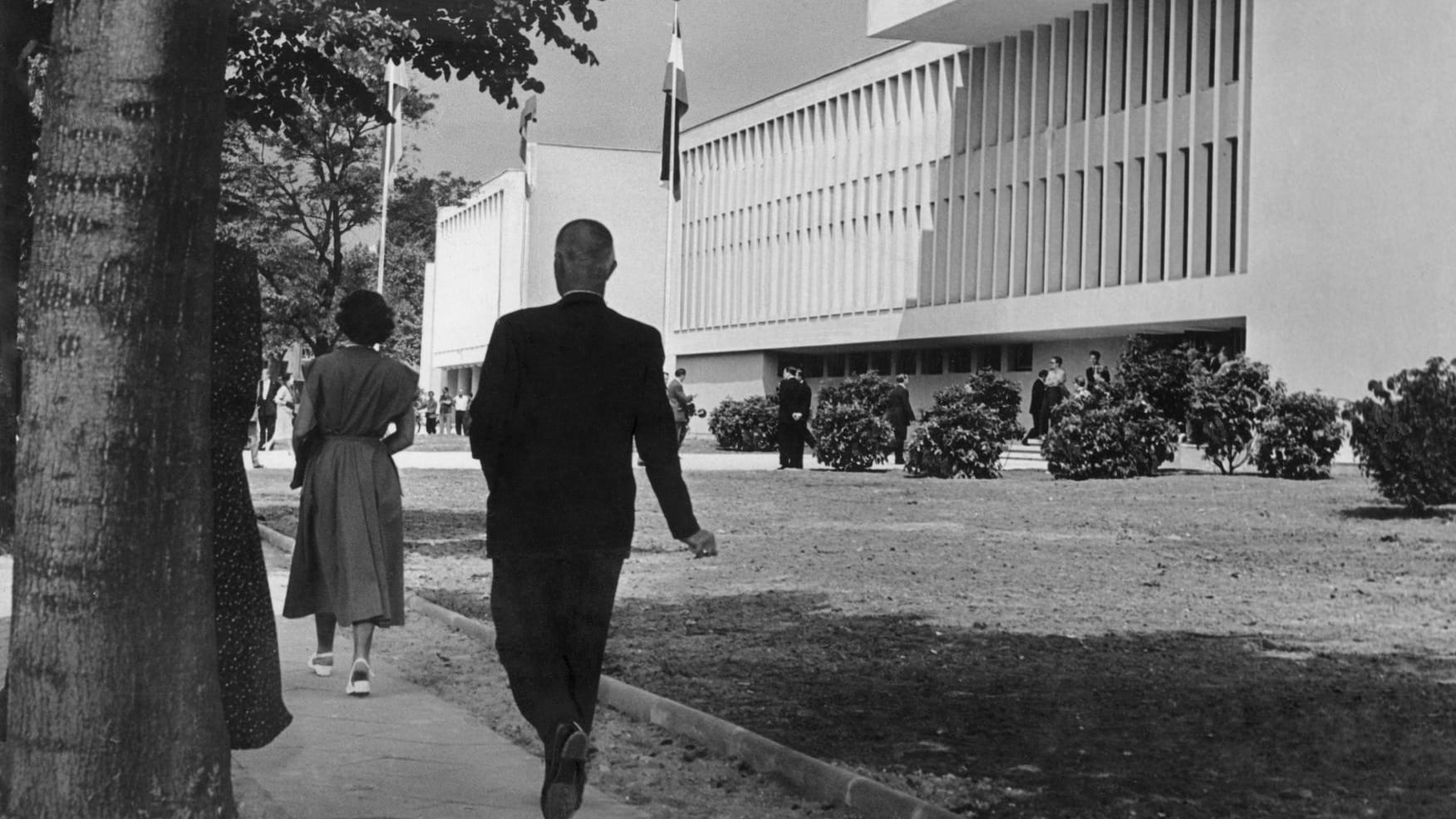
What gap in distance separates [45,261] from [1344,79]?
3479cm

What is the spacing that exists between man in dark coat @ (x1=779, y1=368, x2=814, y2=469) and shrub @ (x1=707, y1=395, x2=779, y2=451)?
1238 cm

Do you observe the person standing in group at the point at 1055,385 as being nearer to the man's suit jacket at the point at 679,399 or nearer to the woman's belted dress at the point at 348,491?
the man's suit jacket at the point at 679,399

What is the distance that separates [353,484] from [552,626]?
251cm

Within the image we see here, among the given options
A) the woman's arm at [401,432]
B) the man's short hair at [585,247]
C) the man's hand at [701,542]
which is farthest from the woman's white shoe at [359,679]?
the man's short hair at [585,247]

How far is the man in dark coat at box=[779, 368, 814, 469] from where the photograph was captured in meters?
29.3

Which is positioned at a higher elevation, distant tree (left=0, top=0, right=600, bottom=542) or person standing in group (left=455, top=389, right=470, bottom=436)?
distant tree (left=0, top=0, right=600, bottom=542)

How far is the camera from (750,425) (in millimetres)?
43906

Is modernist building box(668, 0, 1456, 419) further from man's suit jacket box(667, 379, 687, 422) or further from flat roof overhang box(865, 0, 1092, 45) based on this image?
man's suit jacket box(667, 379, 687, 422)

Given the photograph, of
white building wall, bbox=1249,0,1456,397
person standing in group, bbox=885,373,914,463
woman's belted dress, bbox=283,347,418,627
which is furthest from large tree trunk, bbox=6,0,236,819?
white building wall, bbox=1249,0,1456,397

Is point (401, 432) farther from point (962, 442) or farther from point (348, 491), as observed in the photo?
point (962, 442)

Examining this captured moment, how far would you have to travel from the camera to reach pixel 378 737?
6594mm

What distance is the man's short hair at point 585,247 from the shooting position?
5184mm

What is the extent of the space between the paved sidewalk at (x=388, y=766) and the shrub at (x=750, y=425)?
118ft

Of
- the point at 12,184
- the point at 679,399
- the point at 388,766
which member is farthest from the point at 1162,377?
the point at 388,766
